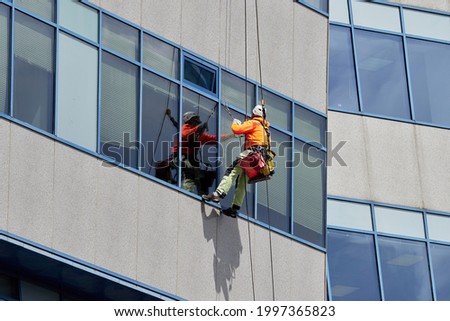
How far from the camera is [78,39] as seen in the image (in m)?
22.7

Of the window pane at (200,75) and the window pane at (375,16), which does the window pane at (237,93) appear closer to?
the window pane at (200,75)

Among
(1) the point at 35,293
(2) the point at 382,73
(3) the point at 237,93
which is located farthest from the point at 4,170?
(2) the point at 382,73

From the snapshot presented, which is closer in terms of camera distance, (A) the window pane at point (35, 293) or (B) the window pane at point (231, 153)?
(A) the window pane at point (35, 293)

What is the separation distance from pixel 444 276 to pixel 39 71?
1169 cm

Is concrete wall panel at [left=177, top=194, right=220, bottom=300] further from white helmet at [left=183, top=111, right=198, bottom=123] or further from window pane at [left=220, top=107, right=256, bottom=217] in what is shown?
white helmet at [left=183, top=111, right=198, bottom=123]

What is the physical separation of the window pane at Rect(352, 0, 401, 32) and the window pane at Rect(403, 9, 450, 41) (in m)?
0.27

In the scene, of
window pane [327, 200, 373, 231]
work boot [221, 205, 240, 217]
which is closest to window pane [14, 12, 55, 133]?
work boot [221, 205, 240, 217]

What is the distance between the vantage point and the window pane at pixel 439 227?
30.4 meters

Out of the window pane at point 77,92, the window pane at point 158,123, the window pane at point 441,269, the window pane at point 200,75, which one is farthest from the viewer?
the window pane at point 441,269

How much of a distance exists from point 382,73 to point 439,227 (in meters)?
3.49

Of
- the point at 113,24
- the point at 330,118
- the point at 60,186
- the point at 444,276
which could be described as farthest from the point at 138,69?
the point at 444,276

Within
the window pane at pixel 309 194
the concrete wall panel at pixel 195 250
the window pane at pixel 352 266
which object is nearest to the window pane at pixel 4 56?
the concrete wall panel at pixel 195 250

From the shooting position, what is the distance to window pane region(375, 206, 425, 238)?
30.0 metres

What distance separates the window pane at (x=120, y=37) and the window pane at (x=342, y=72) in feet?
24.9
